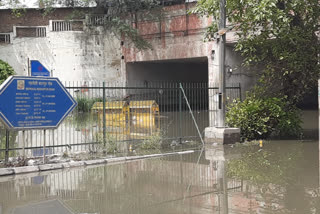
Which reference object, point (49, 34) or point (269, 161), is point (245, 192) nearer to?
point (269, 161)

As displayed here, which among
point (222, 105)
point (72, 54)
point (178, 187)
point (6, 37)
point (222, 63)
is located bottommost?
point (178, 187)

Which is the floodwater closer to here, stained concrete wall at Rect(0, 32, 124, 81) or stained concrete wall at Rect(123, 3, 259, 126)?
stained concrete wall at Rect(123, 3, 259, 126)

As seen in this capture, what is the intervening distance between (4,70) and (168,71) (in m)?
12.4

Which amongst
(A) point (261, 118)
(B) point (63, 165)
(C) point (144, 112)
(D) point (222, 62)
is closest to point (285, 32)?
(D) point (222, 62)

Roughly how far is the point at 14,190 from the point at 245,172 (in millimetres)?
4660

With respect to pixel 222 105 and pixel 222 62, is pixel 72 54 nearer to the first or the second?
pixel 222 62

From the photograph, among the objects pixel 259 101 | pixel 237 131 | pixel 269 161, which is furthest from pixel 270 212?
pixel 259 101

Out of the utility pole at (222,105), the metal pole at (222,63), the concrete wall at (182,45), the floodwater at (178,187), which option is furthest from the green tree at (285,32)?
the concrete wall at (182,45)

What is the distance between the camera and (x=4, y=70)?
25.7m

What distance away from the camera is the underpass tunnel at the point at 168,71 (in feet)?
91.7

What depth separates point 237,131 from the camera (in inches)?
505

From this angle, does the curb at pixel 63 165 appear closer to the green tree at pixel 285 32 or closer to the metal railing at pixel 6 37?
the green tree at pixel 285 32

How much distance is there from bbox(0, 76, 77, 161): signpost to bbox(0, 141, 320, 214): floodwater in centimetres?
126

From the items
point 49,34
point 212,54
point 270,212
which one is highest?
point 49,34
